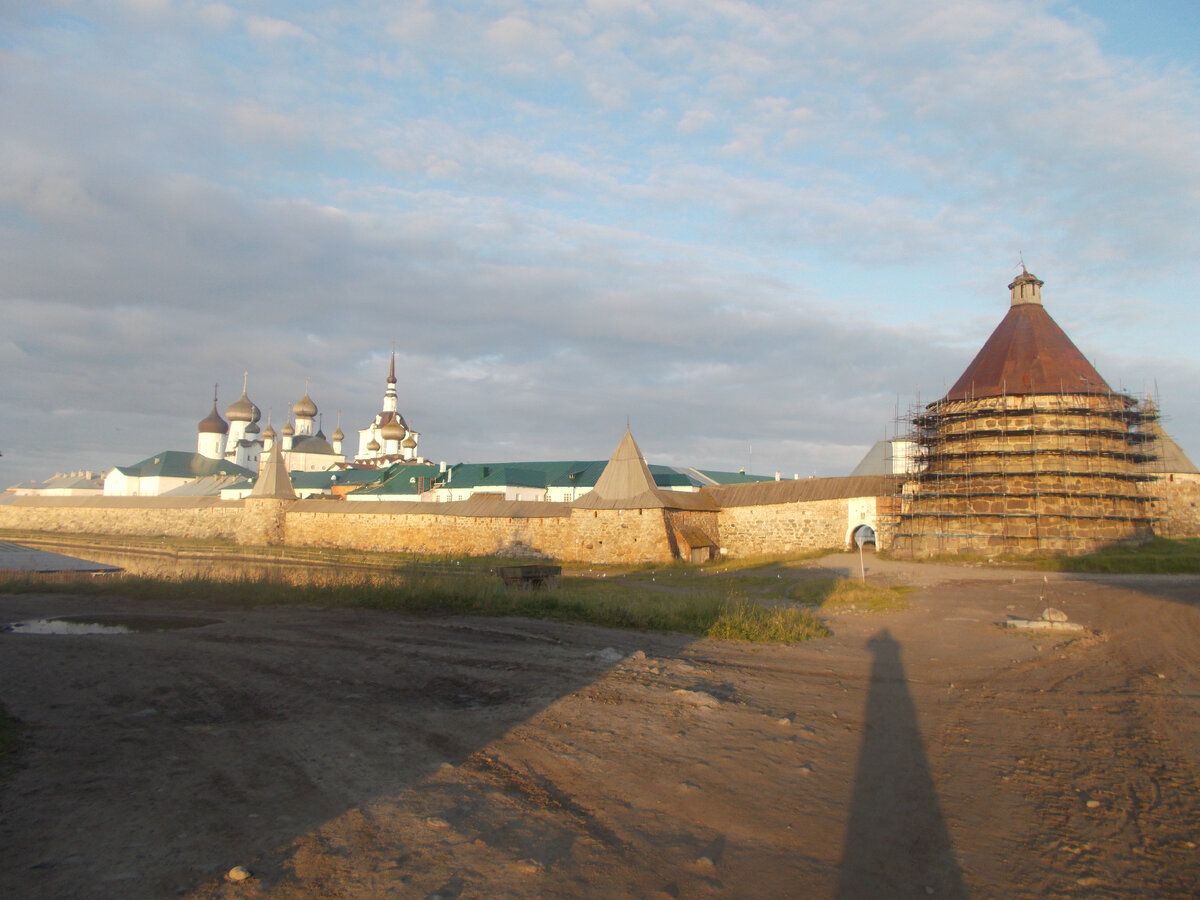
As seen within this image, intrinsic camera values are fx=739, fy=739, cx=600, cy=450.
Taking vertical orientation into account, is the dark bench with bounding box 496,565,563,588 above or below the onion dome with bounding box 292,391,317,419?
below

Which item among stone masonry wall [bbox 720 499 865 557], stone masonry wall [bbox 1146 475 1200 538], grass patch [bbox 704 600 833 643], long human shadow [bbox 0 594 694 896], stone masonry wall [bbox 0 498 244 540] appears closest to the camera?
long human shadow [bbox 0 594 694 896]

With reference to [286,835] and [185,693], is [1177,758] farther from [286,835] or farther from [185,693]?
[185,693]

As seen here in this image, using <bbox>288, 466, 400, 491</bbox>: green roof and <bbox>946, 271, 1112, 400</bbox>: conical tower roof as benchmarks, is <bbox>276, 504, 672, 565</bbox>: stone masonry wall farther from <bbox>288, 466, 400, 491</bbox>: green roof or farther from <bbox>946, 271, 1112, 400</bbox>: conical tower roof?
<bbox>288, 466, 400, 491</bbox>: green roof

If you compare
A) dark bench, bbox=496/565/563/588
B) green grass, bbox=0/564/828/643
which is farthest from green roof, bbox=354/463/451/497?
dark bench, bbox=496/565/563/588

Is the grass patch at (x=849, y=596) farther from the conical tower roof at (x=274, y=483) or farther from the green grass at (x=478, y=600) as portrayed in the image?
the conical tower roof at (x=274, y=483)

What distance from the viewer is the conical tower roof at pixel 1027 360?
83.9 ft

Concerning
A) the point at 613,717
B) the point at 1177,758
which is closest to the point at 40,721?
the point at 613,717

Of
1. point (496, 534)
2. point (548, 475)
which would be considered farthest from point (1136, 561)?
point (548, 475)

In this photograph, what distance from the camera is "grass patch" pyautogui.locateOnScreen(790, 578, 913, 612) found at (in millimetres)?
14770

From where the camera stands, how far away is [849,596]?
15.9 m

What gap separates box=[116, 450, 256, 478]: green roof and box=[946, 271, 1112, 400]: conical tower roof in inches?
2331

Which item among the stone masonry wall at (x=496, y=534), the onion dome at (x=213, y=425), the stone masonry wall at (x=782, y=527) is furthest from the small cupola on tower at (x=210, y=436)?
the stone masonry wall at (x=782, y=527)

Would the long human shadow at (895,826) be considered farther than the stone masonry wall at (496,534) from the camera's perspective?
No

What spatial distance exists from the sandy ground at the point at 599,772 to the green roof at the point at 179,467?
6428cm
